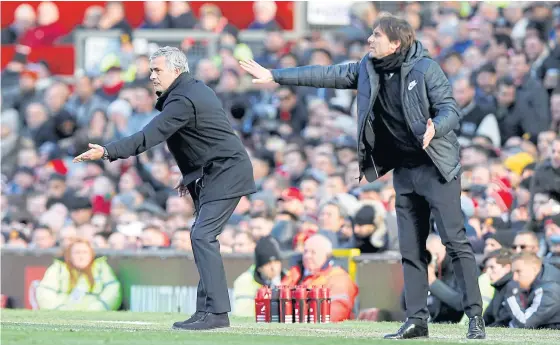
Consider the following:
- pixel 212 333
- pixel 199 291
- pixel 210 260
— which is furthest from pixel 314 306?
pixel 212 333

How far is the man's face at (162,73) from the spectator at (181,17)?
44.3 ft

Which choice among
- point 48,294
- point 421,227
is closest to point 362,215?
point 48,294

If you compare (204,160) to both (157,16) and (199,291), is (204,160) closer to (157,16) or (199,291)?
(199,291)

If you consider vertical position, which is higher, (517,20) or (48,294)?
(517,20)

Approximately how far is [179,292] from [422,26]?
8.19 meters

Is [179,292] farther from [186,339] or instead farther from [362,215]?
[186,339]

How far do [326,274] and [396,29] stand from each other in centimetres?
417

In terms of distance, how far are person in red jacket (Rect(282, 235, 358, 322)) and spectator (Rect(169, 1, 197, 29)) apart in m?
11.1

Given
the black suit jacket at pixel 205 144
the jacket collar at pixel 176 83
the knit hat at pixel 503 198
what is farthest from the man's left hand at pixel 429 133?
the knit hat at pixel 503 198

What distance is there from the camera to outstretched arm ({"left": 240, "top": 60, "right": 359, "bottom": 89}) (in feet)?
32.9

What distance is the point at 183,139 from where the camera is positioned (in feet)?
34.6

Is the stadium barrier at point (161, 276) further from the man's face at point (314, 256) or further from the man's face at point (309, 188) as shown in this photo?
the man's face at point (309, 188)

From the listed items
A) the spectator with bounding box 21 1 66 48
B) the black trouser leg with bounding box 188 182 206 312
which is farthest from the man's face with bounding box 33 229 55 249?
the spectator with bounding box 21 1 66 48

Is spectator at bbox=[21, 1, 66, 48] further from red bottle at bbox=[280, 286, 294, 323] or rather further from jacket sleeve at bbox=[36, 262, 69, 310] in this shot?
red bottle at bbox=[280, 286, 294, 323]
